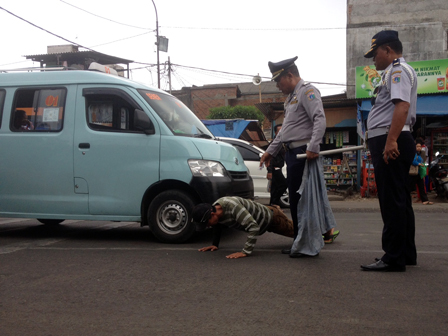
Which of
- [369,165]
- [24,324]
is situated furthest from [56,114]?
→ [369,165]

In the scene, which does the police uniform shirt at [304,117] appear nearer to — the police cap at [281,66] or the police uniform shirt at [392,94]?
the police cap at [281,66]

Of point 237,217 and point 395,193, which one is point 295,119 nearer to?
point 237,217

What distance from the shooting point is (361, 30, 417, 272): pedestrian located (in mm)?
3863

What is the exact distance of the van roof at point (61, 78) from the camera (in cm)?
609

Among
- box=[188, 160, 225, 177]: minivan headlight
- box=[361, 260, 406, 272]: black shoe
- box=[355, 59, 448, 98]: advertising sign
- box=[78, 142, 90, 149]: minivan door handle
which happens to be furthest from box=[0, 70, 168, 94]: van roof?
box=[355, 59, 448, 98]: advertising sign

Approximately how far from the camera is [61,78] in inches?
245

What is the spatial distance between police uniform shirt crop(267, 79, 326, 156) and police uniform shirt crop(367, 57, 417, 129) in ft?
1.82

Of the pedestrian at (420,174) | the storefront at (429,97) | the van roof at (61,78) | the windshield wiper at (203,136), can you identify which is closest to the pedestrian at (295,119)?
the windshield wiper at (203,136)

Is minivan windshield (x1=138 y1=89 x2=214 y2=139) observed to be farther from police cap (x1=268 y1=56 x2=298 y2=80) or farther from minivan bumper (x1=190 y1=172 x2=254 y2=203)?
police cap (x1=268 y1=56 x2=298 y2=80)

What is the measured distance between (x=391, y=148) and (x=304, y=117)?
1.17 meters

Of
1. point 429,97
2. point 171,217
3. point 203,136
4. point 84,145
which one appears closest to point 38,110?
point 84,145

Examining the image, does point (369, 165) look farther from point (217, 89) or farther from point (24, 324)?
point (217, 89)

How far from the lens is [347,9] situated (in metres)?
19.7

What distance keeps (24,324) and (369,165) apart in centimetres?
1186
